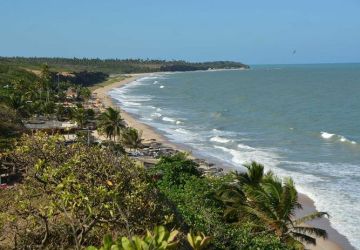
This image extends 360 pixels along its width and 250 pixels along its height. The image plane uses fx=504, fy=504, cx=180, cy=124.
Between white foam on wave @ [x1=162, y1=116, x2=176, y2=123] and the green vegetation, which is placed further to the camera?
white foam on wave @ [x1=162, y1=116, x2=176, y2=123]

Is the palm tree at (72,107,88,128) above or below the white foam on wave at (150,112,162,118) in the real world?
above

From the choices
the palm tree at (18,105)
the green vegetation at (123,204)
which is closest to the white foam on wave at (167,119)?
the palm tree at (18,105)

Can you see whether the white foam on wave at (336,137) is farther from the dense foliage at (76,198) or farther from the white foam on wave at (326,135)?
the dense foliage at (76,198)

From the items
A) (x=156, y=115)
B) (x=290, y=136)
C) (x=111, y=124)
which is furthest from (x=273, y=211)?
(x=156, y=115)

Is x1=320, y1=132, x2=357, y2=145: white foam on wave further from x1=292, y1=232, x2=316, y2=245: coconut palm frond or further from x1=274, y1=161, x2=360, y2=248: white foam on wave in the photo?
x1=292, y1=232, x2=316, y2=245: coconut palm frond

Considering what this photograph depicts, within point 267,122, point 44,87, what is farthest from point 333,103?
point 44,87

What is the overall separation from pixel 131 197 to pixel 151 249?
15.4ft

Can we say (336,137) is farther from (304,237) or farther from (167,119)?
(304,237)

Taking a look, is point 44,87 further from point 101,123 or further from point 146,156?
point 146,156

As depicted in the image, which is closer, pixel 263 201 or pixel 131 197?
pixel 131 197

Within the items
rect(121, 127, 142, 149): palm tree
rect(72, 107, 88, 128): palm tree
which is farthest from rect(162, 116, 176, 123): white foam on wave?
rect(121, 127, 142, 149): palm tree

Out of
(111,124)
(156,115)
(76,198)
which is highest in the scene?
(76,198)

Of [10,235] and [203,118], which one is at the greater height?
[10,235]

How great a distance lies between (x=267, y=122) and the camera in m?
67.1
